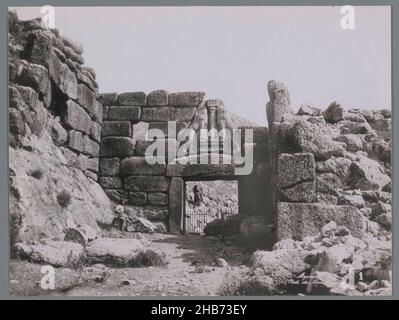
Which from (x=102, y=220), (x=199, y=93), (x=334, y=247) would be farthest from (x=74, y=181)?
(x=334, y=247)

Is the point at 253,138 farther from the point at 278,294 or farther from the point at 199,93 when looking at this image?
the point at 278,294

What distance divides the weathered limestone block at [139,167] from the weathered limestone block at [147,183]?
0.09 m

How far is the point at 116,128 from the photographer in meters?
8.92

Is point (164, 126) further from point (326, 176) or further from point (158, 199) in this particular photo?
point (326, 176)

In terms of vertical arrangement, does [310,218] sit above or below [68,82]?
below

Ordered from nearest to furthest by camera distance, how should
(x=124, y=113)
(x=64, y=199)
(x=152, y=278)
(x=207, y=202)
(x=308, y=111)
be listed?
(x=152, y=278)
(x=64, y=199)
(x=308, y=111)
(x=124, y=113)
(x=207, y=202)

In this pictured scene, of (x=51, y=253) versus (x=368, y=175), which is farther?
(x=368, y=175)

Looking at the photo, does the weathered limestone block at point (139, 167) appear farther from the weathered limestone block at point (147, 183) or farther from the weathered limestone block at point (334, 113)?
the weathered limestone block at point (334, 113)

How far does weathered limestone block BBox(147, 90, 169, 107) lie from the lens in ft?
29.0

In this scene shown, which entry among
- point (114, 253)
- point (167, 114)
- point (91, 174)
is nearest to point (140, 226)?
point (91, 174)

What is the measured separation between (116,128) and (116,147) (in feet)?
1.16

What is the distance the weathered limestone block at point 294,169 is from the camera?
21.9ft

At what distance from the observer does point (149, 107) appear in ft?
29.2

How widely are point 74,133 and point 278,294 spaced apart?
14.0ft
